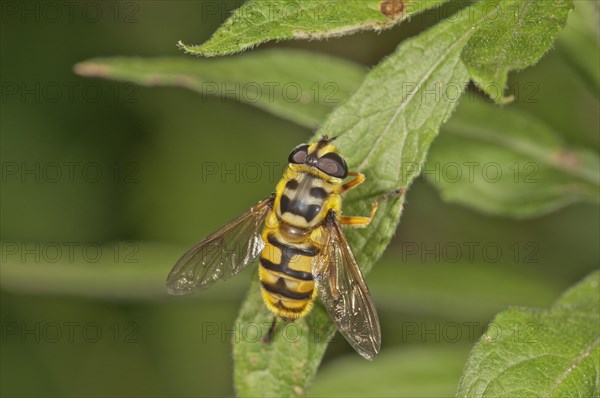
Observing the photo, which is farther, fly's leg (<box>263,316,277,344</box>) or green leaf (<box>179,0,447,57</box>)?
fly's leg (<box>263,316,277,344</box>)

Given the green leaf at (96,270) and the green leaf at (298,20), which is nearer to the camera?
the green leaf at (298,20)

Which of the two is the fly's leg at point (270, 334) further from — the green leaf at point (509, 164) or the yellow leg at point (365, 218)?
the green leaf at point (509, 164)

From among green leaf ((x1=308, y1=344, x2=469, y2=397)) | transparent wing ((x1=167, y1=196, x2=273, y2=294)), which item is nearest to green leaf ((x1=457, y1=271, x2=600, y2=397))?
transparent wing ((x1=167, y1=196, x2=273, y2=294))

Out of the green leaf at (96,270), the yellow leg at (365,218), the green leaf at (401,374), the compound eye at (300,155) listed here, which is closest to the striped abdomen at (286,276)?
the yellow leg at (365,218)

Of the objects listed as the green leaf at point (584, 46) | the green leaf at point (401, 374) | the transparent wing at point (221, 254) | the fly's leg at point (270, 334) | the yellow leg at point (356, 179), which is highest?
the green leaf at point (584, 46)

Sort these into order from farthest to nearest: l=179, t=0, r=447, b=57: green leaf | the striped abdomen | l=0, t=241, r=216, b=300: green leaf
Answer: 1. l=0, t=241, r=216, b=300: green leaf
2. the striped abdomen
3. l=179, t=0, r=447, b=57: green leaf

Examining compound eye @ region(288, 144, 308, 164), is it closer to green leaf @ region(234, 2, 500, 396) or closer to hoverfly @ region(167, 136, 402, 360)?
hoverfly @ region(167, 136, 402, 360)
